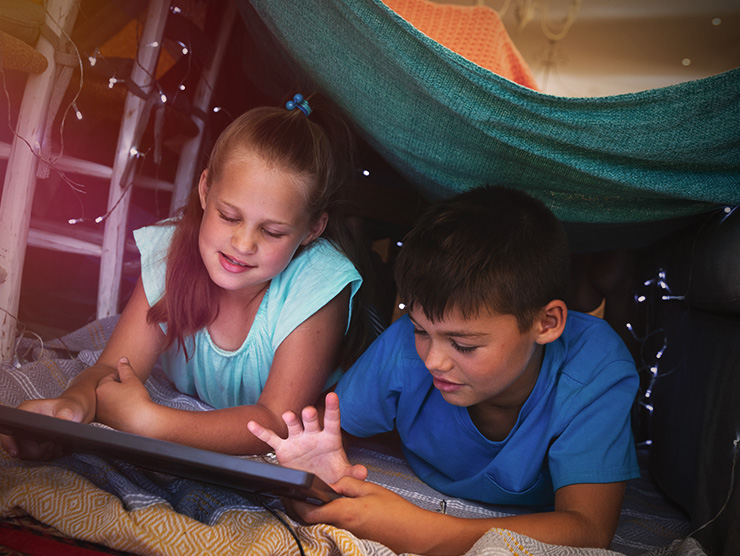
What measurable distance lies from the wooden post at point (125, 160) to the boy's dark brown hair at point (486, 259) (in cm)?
78

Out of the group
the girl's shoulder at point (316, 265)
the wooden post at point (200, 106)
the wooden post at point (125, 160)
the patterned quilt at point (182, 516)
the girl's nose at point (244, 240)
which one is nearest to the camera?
the patterned quilt at point (182, 516)

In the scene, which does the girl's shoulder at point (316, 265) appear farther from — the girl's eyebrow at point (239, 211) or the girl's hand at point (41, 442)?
the girl's hand at point (41, 442)

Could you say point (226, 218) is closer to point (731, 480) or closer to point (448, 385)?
point (448, 385)

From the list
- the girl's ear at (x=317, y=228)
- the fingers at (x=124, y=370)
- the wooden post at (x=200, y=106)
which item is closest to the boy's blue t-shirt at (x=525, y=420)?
the girl's ear at (x=317, y=228)

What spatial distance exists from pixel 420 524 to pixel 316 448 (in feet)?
0.51

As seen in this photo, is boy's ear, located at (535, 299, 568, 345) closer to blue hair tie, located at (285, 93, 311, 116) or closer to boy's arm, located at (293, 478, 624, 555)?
boy's arm, located at (293, 478, 624, 555)

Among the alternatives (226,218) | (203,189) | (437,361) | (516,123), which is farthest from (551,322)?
(203,189)

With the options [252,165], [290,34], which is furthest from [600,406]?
[290,34]

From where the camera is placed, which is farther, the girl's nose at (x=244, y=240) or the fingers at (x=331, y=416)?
the girl's nose at (x=244, y=240)

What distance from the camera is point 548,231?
3.10 feet

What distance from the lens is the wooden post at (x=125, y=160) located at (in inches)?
55.1

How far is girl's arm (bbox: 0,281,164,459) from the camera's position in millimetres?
842

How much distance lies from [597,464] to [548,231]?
0.33m

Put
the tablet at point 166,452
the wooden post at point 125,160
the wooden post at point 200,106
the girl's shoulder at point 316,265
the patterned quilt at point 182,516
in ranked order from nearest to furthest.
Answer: the tablet at point 166,452, the patterned quilt at point 182,516, the girl's shoulder at point 316,265, the wooden post at point 125,160, the wooden post at point 200,106
